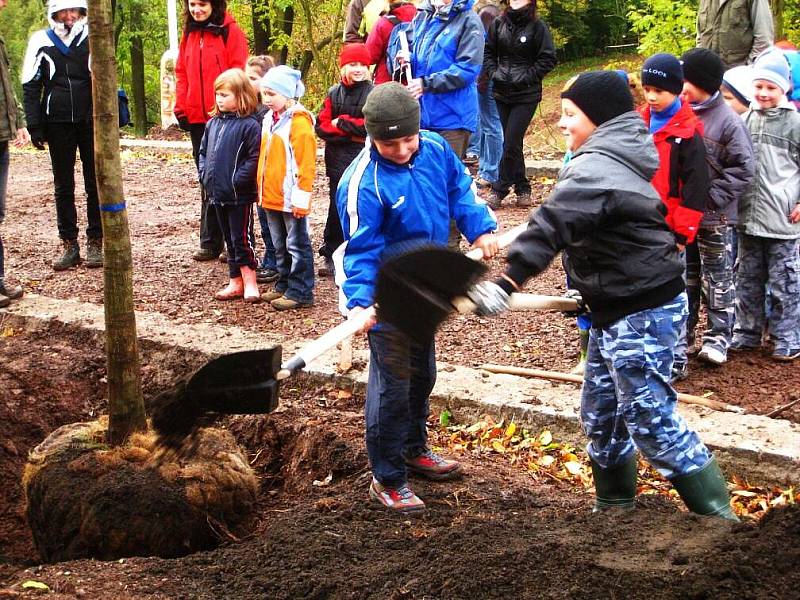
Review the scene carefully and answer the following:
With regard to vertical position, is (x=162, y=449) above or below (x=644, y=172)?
below

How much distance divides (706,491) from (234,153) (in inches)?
184

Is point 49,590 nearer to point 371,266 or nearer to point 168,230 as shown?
point 371,266

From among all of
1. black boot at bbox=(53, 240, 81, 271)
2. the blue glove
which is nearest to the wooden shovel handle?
the blue glove

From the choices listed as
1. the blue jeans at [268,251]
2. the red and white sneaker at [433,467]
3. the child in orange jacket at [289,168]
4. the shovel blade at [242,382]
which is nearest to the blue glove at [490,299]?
the shovel blade at [242,382]

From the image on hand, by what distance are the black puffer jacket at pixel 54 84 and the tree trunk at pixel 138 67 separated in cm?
1936

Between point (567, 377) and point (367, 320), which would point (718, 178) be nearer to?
point (567, 377)

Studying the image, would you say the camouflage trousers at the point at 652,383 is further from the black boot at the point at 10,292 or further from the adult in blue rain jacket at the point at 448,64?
the black boot at the point at 10,292

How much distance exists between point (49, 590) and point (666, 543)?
7.69ft

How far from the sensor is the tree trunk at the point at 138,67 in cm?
2750

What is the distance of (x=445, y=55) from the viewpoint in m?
7.84

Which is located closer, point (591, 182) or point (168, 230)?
point (591, 182)

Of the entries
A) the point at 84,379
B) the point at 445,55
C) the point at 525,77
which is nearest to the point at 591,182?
the point at 84,379

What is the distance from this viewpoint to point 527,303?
381cm

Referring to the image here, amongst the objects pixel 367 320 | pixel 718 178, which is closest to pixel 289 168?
pixel 718 178
